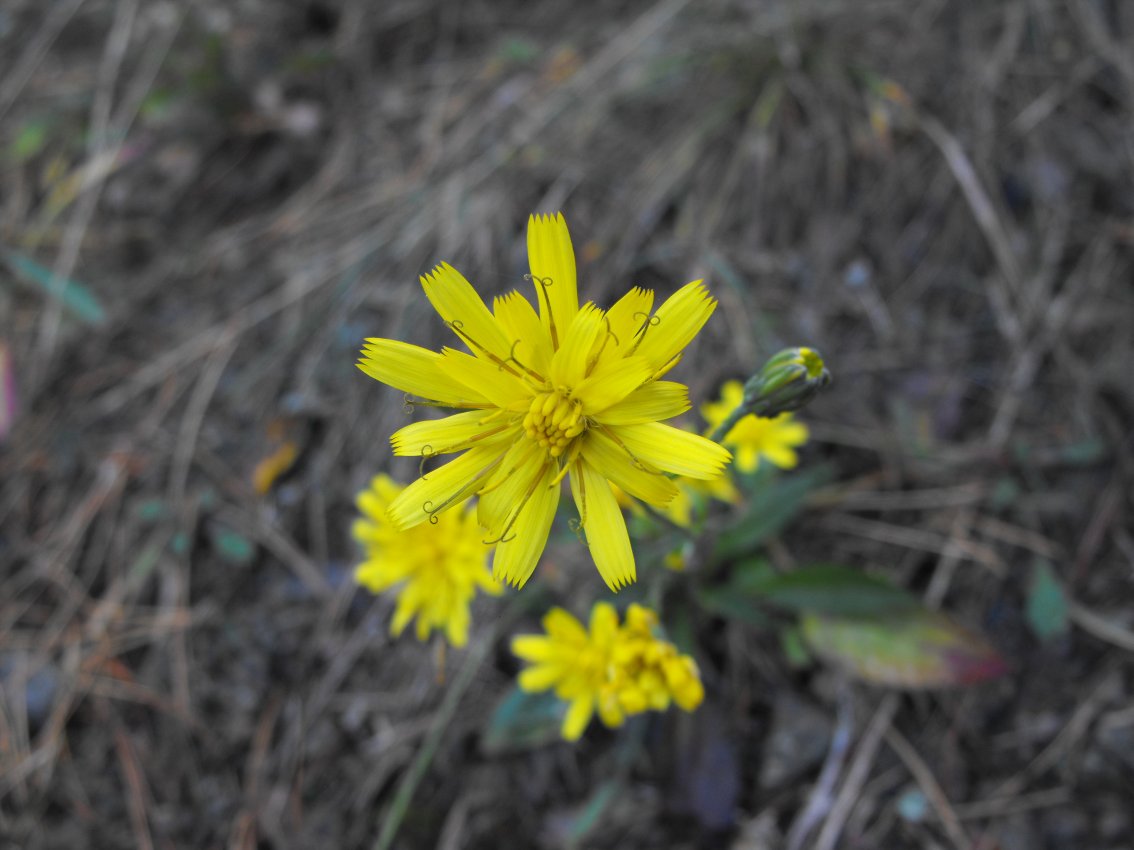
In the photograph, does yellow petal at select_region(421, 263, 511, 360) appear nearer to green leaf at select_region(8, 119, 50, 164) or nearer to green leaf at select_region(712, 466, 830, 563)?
green leaf at select_region(712, 466, 830, 563)

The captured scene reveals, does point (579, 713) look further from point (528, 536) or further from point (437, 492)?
point (437, 492)

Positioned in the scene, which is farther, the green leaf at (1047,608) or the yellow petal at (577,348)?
the green leaf at (1047,608)

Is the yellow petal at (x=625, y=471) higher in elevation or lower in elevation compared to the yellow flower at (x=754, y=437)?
higher

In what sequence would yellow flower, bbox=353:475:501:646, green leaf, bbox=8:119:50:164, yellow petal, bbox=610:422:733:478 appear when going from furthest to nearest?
green leaf, bbox=8:119:50:164, yellow flower, bbox=353:475:501:646, yellow petal, bbox=610:422:733:478

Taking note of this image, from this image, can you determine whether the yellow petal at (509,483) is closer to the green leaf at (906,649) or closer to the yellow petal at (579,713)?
the yellow petal at (579,713)

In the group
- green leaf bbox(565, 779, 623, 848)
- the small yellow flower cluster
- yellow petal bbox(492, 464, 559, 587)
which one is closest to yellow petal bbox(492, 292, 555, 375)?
yellow petal bbox(492, 464, 559, 587)

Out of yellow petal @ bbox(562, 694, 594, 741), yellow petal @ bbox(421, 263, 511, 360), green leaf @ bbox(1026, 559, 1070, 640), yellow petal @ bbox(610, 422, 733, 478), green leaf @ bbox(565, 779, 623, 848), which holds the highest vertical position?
yellow petal @ bbox(421, 263, 511, 360)

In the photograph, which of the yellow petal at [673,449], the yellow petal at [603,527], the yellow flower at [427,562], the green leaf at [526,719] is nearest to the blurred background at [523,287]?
the green leaf at [526,719]
